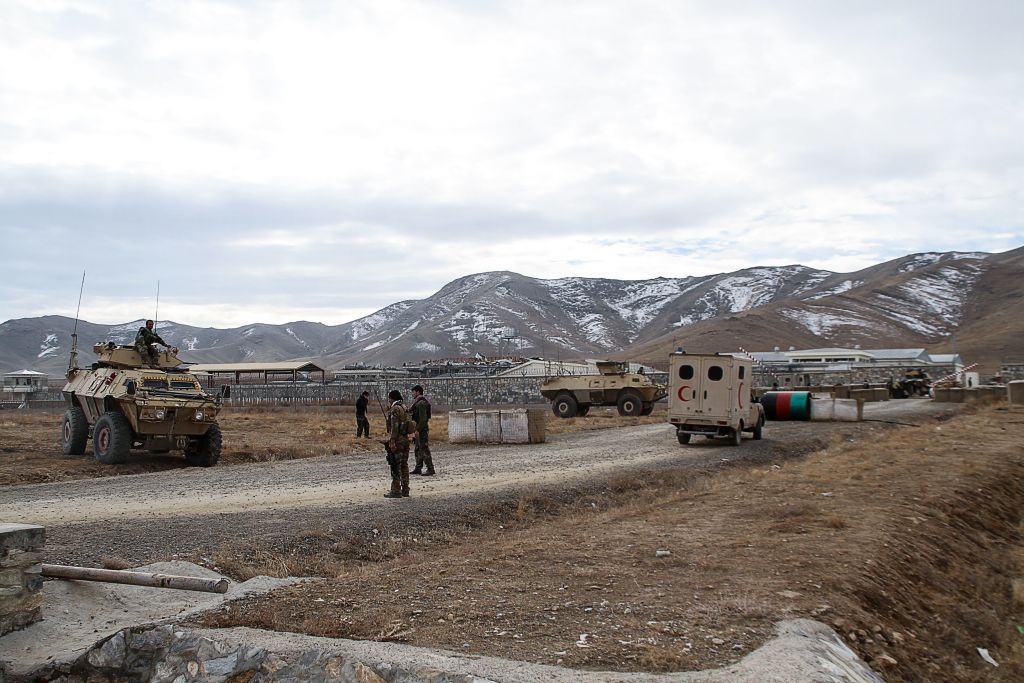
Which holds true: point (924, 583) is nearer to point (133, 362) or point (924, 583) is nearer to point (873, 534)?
point (873, 534)

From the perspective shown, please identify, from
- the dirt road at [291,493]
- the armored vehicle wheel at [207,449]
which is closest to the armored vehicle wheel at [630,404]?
the dirt road at [291,493]

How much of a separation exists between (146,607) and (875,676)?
5.55 m

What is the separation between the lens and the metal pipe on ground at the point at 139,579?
662 cm

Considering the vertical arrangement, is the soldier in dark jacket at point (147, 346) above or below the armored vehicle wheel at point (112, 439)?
above

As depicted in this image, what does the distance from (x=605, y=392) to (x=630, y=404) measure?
115 cm

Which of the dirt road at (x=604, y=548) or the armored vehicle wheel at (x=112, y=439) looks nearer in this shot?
the dirt road at (x=604, y=548)

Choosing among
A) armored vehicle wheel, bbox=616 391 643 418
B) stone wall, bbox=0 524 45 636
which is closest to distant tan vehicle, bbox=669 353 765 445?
armored vehicle wheel, bbox=616 391 643 418

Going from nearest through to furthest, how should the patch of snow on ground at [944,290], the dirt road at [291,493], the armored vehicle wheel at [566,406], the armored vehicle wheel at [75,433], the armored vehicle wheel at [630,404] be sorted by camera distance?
the dirt road at [291,493] < the armored vehicle wheel at [75,433] < the armored vehicle wheel at [630,404] < the armored vehicle wheel at [566,406] < the patch of snow on ground at [944,290]

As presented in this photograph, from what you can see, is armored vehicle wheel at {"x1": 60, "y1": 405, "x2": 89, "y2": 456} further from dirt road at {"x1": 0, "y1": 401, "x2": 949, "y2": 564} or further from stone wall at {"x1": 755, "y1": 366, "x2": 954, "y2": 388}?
stone wall at {"x1": 755, "y1": 366, "x2": 954, "y2": 388}

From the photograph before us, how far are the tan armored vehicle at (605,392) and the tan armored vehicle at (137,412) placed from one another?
1756 cm

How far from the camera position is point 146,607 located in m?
6.88

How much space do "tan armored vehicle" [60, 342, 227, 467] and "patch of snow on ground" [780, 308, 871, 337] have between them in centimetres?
14140

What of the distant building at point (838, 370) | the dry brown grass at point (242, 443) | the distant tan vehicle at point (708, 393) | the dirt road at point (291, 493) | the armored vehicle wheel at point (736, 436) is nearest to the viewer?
the dirt road at point (291, 493)

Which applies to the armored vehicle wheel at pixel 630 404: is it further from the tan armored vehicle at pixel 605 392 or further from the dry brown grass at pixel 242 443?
the dry brown grass at pixel 242 443
